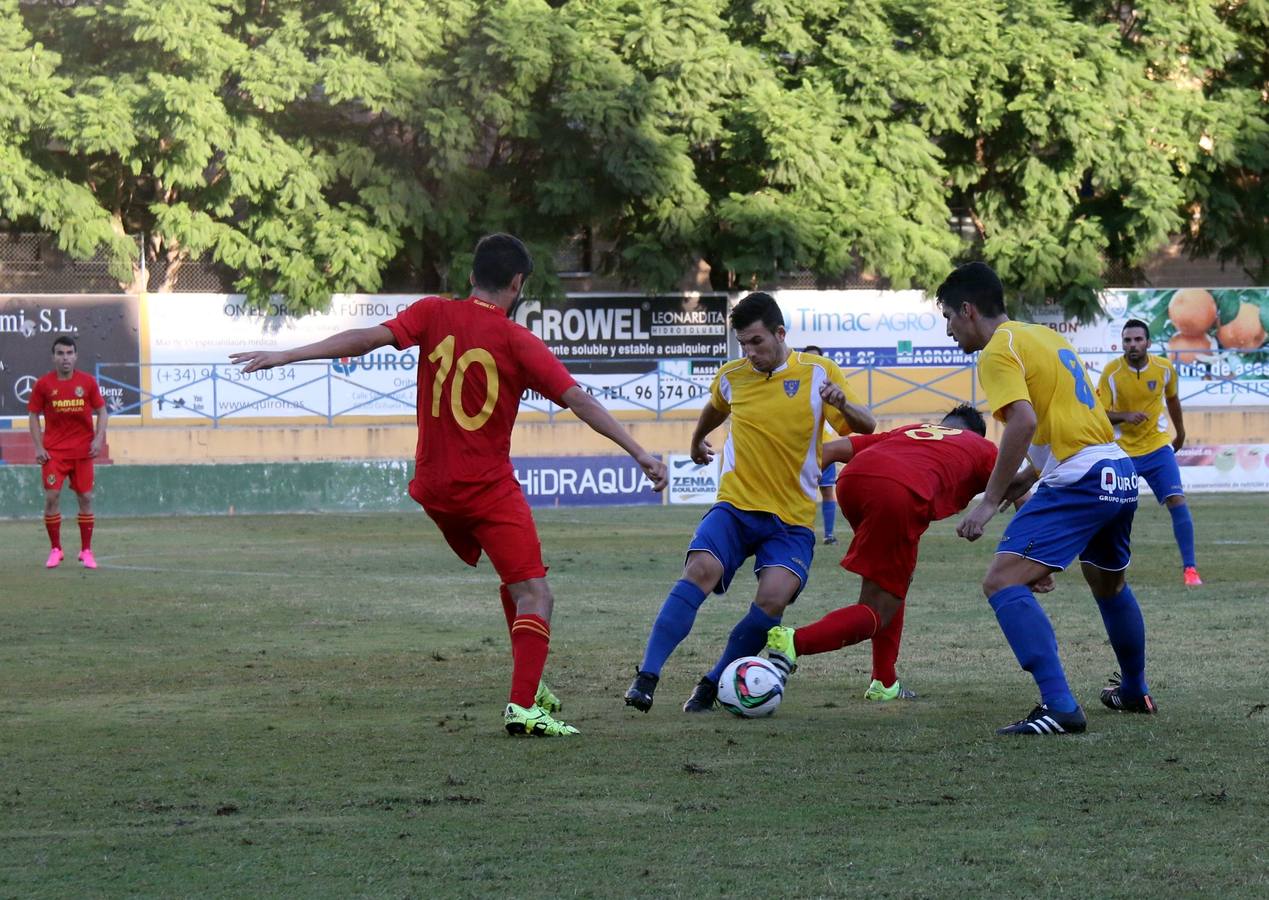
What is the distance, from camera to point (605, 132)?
32.0 m

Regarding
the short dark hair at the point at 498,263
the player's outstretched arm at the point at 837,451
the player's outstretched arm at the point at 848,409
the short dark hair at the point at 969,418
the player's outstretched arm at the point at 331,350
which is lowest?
the player's outstretched arm at the point at 837,451

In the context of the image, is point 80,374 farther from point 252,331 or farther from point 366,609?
point 252,331

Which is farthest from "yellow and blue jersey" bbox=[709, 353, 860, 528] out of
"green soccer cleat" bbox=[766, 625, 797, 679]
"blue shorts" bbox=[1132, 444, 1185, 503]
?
"blue shorts" bbox=[1132, 444, 1185, 503]

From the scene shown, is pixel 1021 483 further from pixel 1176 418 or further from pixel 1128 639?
pixel 1176 418

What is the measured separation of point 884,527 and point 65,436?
11476mm

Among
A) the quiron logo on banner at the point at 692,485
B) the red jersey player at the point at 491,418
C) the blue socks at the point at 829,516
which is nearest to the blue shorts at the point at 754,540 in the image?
the red jersey player at the point at 491,418

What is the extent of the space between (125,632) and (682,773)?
6.31 m

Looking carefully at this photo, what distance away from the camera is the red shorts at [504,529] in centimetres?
747

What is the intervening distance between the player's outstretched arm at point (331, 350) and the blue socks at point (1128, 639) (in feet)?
10.8

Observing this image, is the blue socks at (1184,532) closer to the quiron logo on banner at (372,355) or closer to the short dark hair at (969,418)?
the short dark hair at (969,418)

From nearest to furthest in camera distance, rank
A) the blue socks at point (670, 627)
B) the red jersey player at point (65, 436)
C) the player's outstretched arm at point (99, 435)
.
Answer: the blue socks at point (670, 627)
the player's outstretched arm at point (99, 435)
the red jersey player at point (65, 436)

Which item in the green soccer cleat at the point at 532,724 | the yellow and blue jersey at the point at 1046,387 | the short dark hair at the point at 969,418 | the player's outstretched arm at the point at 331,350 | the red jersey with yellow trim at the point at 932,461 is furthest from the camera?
the short dark hair at the point at 969,418

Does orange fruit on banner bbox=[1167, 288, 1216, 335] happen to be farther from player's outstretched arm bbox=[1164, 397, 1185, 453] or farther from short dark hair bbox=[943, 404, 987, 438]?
short dark hair bbox=[943, 404, 987, 438]

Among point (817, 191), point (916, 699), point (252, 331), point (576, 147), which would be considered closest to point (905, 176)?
point (817, 191)
